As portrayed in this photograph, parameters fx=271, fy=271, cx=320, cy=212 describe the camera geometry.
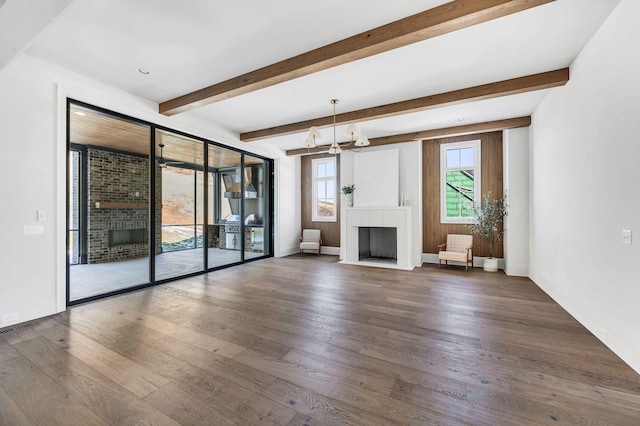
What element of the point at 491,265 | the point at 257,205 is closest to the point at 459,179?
the point at 491,265

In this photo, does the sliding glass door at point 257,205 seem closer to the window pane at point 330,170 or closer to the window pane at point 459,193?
the window pane at point 330,170

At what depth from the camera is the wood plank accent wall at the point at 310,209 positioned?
7.75m

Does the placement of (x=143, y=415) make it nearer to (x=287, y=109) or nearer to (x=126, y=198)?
(x=287, y=109)

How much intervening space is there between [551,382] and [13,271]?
201 inches

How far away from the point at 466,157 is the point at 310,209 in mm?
4266

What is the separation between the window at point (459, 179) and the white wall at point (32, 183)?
6611mm

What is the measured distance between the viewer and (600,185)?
262 cm

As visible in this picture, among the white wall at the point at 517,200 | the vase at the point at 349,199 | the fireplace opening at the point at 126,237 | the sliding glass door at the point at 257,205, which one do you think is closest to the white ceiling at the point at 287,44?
the white wall at the point at 517,200

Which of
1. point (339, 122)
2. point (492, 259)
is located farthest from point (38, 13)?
point (492, 259)

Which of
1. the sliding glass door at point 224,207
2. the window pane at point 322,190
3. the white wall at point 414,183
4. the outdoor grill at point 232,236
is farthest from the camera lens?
the outdoor grill at point 232,236

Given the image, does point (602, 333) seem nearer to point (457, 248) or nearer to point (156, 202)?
point (457, 248)

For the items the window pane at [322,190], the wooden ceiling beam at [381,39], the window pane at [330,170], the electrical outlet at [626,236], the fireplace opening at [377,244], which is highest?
the wooden ceiling beam at [381,39]

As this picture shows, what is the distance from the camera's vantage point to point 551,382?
1.95 metres

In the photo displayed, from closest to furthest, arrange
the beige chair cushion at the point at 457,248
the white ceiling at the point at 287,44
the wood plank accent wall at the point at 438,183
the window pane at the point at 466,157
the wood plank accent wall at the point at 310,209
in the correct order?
the white ceiling at the point at 287,44
the beige chair cushion at the point at 457,248
the wood plank accent wall at the point at 438,183
the window pane at the point at 466,157
the wood plank accent wall at the point at 310,209
